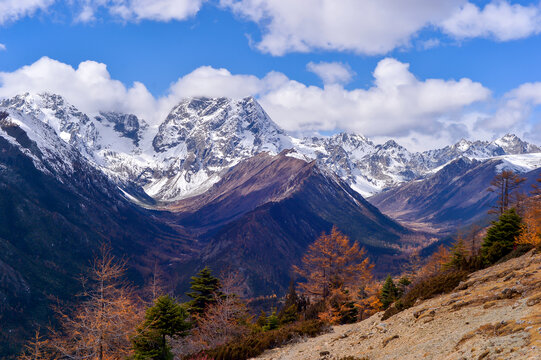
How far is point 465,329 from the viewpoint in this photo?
18.8 m

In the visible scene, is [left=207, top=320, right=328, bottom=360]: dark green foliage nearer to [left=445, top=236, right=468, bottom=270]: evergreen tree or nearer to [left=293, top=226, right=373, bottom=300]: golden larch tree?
[left=293, top=226, right=373, bottom=300]: golden larch tree

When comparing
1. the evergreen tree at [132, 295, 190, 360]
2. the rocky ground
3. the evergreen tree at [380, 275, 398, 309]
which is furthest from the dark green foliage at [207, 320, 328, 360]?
the evergreen tree at [380, 275, 398, 309]

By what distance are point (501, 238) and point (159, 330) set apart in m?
34.8

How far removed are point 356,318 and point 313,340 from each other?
18.8m

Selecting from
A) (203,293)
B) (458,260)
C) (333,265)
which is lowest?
(458,260)

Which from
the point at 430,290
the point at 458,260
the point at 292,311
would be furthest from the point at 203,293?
the point at 458,260

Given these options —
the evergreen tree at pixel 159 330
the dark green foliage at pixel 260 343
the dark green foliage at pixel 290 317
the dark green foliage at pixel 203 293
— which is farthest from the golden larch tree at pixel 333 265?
the evergreen tree at pixel 159 330

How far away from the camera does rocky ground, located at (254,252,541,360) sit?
15.0 metres

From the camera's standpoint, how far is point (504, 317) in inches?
715

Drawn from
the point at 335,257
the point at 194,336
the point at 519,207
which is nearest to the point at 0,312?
the point at 194,336

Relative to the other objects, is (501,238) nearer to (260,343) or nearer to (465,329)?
(465,329)

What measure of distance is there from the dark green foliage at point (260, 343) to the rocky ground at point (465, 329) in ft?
3.28

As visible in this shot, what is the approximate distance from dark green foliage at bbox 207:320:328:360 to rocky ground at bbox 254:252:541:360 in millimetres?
999

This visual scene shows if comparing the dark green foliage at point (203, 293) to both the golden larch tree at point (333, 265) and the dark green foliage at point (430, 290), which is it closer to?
the golden larch tree at point (333, 265)
